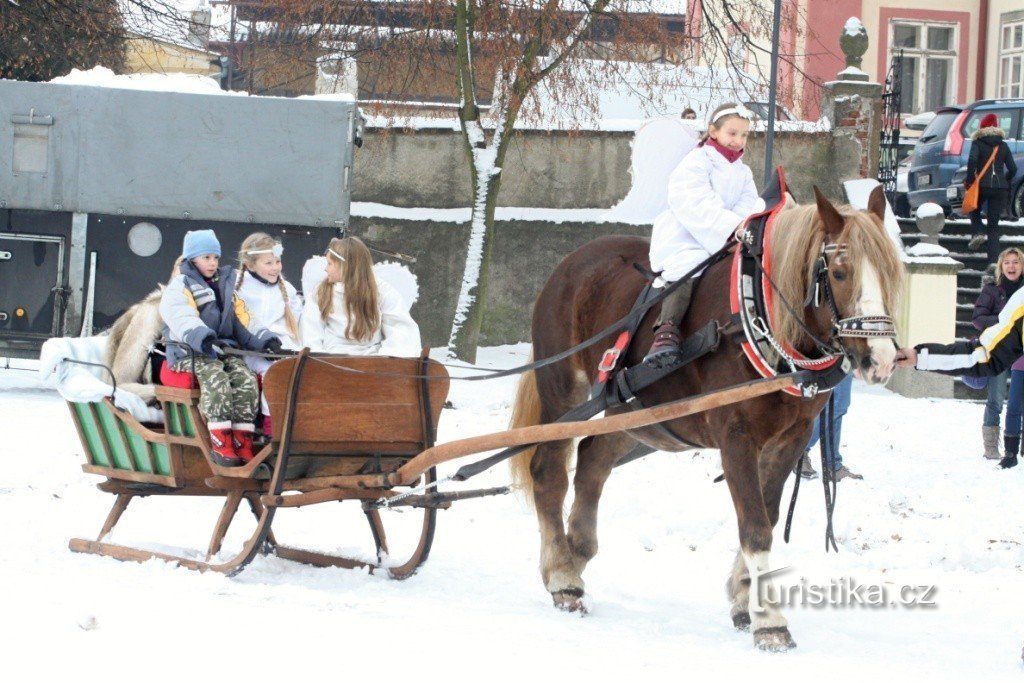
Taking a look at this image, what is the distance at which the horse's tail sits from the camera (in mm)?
7004

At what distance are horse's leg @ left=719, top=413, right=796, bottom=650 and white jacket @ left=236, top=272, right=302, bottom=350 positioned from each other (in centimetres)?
245

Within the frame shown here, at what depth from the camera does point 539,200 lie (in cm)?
1902

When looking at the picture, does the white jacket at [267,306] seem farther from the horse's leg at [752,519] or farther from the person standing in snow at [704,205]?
the horse's leg at [752,519]

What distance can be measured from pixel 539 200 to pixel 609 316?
→ 40.8 feet

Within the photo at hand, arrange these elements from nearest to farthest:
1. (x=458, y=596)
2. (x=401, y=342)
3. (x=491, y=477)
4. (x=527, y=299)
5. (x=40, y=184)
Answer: (x=458, y=596)
(x=401, y=342)
(x=491, y=477)
(x=40, y=184)
(x=527, y=299)

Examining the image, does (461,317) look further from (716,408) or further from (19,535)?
(716,408)

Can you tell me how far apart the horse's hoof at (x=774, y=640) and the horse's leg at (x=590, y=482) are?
1349 mm

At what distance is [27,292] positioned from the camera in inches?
545

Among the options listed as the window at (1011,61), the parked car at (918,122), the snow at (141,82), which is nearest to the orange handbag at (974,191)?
the snow at (141,82)

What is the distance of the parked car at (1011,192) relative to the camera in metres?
19.4

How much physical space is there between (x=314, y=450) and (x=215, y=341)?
73 cm

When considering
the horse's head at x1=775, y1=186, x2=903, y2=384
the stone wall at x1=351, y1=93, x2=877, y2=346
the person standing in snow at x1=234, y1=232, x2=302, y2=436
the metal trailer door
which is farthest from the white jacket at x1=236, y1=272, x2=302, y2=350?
the stone wall at x1=351, y1=93, x2=877, y2=346

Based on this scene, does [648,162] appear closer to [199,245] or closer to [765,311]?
[199,245]

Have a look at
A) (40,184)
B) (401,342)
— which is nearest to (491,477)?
(401,342)
